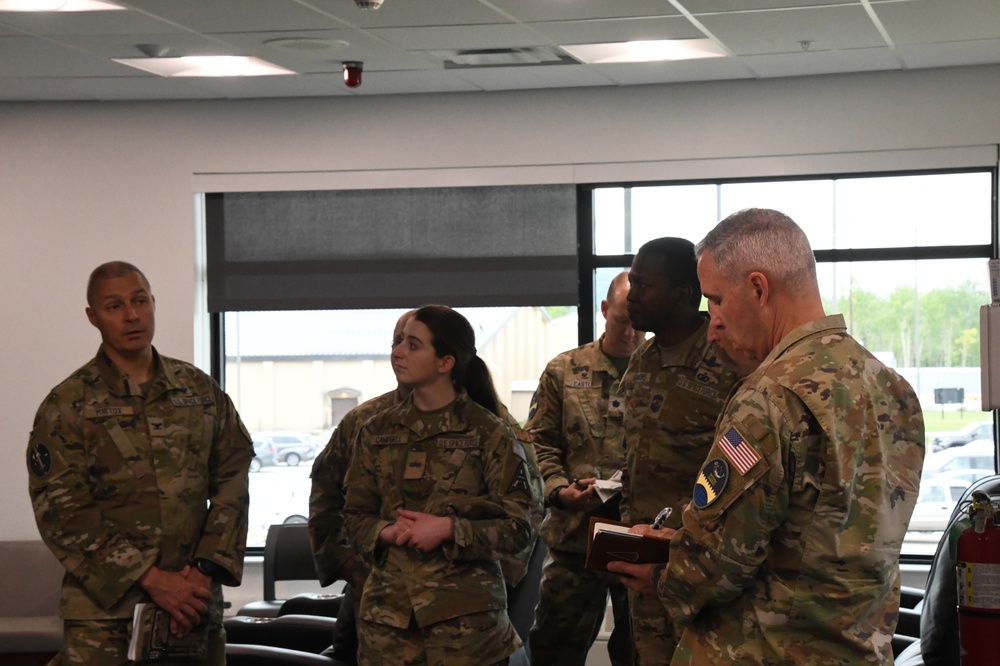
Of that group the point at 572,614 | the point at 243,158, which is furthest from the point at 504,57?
the point at 572,614

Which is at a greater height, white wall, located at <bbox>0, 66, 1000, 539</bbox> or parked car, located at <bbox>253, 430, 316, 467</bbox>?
white wall, located at <bbox>0, 66, 1000, 539</bbox>

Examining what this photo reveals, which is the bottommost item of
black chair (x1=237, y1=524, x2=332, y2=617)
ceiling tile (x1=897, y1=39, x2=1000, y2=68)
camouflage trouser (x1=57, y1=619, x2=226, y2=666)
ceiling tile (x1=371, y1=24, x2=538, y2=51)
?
black chair (x1=237, y1=524, x2=332, y2=617)

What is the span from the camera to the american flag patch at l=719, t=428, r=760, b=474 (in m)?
1.89

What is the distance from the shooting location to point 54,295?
272 inches

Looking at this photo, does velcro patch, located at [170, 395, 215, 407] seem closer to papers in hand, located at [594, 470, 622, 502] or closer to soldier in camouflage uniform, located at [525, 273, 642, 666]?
soldier in camouflage uniform, located at [525, 273, 642, 666]

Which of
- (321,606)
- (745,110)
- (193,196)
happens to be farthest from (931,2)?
(193,196)

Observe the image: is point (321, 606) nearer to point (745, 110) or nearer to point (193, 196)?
point (193, 196)

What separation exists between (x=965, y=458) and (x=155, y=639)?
15.2ft

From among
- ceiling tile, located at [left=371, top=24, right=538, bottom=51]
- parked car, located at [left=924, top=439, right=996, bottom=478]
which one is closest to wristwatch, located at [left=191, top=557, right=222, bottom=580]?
ceiling tile, located at [left=371, top=24, right=538, bottom=51]

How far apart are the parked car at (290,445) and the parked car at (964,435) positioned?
12.0 ft

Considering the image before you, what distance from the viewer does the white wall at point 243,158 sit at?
6.38 metres

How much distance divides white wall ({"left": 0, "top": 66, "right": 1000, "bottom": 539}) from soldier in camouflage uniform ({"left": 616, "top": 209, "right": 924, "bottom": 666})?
4460mm

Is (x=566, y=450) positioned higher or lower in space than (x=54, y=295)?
lower

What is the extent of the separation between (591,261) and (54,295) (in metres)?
3.24
